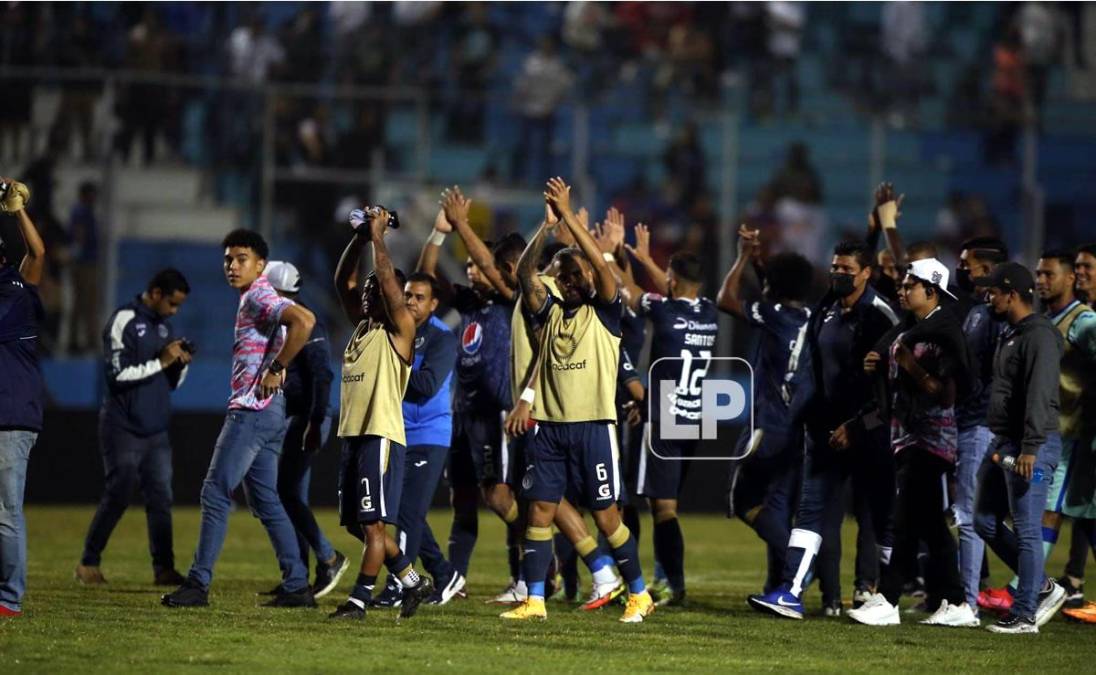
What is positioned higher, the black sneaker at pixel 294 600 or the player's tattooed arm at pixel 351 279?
the player's tattooed arm at pixel 351 279

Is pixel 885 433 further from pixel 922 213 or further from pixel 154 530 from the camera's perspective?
pixel 922 213

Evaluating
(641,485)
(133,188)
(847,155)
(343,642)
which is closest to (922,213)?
(847,155)

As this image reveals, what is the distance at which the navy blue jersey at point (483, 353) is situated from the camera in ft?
35.7

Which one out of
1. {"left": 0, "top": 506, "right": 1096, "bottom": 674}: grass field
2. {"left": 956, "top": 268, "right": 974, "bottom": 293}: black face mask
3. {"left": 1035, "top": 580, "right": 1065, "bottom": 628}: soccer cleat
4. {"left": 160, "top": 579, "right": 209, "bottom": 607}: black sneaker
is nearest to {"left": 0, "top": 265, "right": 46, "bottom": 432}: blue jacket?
{"left": 0, "top": 506, "right": 1096, "bottom": 674}: grass field

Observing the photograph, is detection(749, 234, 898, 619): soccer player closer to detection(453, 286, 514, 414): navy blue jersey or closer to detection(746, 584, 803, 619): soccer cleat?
detection(746, 584, 803, 619): soccer cleat

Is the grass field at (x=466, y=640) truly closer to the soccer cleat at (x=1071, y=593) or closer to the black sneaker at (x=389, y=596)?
the black sneaker at (x=389, y=596)

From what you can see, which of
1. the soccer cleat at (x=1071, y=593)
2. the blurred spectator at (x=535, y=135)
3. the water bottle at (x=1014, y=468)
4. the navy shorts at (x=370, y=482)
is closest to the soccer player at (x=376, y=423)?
the navy shorts at (x=370, y=482)

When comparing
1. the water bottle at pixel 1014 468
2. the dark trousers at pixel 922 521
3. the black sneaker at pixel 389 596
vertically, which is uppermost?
the water bottle at pixel 1014 468

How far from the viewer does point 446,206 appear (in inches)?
391

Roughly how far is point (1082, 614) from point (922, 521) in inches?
57.7

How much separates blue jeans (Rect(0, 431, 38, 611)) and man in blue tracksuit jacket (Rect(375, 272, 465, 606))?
2.14 m

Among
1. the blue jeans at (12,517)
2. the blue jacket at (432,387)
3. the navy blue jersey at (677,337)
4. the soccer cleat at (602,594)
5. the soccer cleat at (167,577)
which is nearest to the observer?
the blue jeans at (12,517)

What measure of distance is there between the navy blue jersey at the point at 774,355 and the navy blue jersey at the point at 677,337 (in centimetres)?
34

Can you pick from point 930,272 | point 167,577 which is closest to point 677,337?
point 930,272
